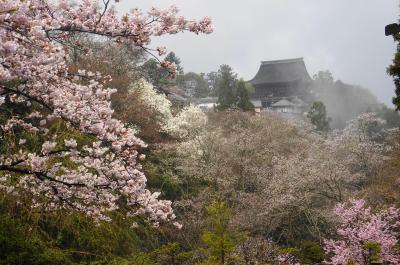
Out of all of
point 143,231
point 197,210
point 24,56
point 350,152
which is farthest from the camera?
point 350,152

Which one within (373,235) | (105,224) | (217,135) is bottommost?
(373,235)

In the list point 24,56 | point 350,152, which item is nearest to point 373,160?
point 350,152

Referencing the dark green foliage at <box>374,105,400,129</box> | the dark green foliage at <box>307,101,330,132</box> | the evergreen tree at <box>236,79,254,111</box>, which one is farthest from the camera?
the dark green foliage at <box>374,105,400,129</box>

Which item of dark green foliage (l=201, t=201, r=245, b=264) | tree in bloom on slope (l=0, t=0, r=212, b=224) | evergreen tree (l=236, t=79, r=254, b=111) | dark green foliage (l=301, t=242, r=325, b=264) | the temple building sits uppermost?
the temple building

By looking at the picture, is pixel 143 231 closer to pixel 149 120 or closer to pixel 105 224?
pixel 105 224

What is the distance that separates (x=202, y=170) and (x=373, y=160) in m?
7.88

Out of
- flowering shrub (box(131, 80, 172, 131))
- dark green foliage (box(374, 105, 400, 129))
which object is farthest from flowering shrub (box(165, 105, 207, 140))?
dark green foliage (box(374, 105, 400, 129))

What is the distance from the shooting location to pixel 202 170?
51.7ft

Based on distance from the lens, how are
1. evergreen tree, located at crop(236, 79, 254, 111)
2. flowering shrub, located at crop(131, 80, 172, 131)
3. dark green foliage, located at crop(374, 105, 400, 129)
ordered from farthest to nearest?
1. dark green foliage, located at crop(374, 105, 400, 129)
2. evergreen tree, located at crop(236, 79, 254, 111)
3. flowering shrub, located at crop(131, 80, 172, 131)

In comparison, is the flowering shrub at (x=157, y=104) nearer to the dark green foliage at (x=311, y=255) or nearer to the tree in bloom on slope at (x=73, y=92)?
the dark green foliage at (x=311, y=255)

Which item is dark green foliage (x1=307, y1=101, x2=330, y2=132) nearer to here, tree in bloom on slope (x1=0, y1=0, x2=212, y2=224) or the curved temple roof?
the curved temple roof

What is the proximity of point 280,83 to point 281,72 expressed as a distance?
2.21m

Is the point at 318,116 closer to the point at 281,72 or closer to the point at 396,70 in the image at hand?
the point at 281,72

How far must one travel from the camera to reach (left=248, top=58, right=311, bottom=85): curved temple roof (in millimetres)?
46531
